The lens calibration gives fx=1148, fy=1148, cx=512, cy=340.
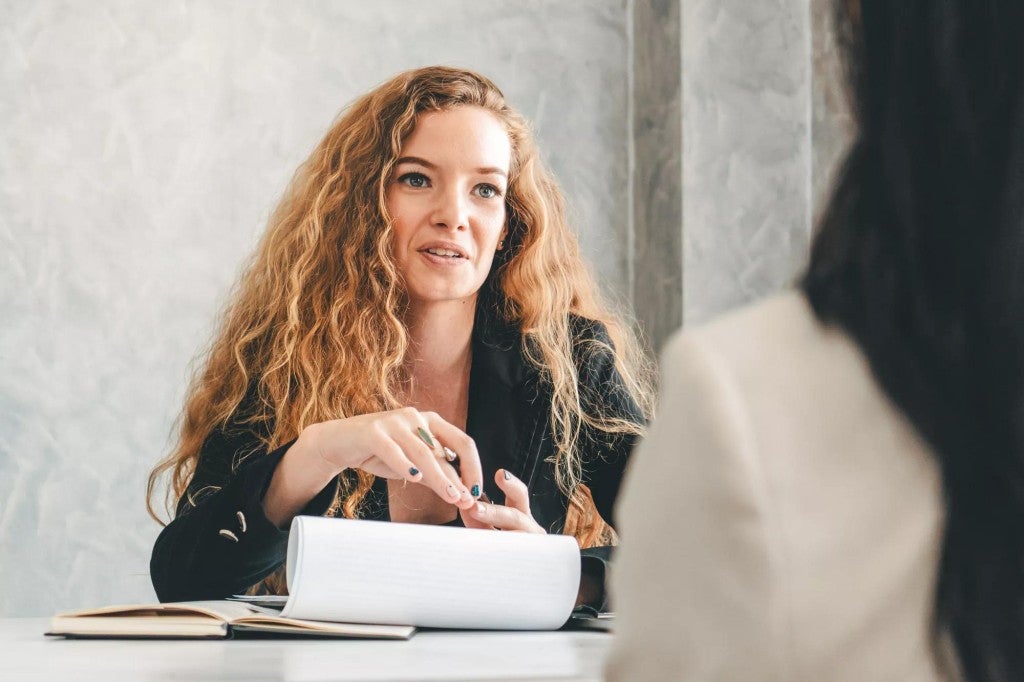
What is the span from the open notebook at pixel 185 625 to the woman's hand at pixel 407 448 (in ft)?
0.76

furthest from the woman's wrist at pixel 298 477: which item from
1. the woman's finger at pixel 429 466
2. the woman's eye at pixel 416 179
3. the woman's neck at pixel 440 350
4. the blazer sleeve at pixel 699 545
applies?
the blazer sleeve at pixel 699 545

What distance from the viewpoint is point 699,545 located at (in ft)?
1.12

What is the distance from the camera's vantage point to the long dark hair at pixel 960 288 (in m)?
0.35

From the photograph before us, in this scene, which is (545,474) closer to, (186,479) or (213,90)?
(186,479)

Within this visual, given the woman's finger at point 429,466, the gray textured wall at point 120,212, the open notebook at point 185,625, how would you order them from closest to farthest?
the open notebook at point 185,625, the woman's finger at point 429,466, the gray textured wall at point 120,212

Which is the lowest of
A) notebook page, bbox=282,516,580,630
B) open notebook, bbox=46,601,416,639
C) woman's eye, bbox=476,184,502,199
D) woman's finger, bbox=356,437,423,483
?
open notebook, bbox=46,601,416,639

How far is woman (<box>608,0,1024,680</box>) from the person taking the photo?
1.11 feet

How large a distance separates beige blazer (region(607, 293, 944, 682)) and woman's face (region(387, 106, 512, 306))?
1.36 m

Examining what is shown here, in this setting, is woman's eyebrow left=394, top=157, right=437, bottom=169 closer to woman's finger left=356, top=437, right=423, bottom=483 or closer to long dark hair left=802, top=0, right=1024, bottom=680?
woman's finger left=356, top=437, right=423, bottom=483

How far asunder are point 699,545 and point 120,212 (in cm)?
227

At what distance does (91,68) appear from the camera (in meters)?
2.40

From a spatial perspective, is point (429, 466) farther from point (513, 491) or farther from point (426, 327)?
point (426, 327)

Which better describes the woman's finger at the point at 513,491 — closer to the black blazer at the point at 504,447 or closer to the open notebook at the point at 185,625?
the black blazer at the point at 504,447

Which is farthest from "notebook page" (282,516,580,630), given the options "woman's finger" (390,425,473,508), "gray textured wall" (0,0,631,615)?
"gray textured wall" (0,0,631,615)
